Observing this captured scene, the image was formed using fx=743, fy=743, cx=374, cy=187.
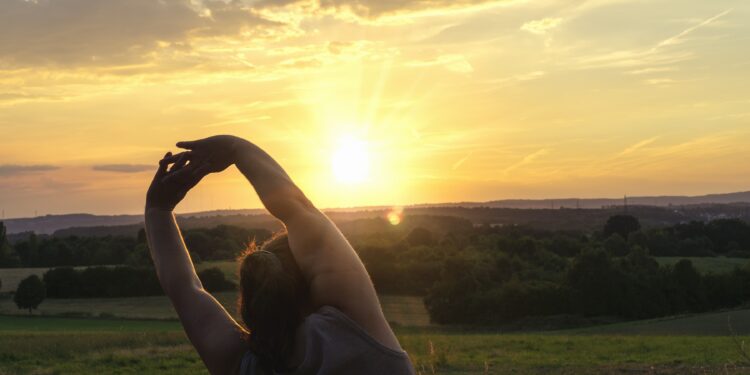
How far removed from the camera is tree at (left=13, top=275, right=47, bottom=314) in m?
62.9

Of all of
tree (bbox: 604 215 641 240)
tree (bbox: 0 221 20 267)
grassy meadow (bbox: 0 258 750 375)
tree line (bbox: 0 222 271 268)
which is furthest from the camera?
tree (bbox: 604 215 641 240)

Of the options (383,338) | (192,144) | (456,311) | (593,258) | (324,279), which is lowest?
(456,311)

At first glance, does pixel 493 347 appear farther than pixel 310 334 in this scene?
Yes

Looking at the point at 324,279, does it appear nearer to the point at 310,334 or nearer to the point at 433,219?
the point at 310,334

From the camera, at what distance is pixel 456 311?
210ft

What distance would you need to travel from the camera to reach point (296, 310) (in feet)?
5.78

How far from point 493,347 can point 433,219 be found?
11134cm

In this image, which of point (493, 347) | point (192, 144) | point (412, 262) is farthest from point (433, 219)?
point (192, 144)

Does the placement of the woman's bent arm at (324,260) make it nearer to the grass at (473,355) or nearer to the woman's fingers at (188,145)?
the woman's fingers at (188,145)

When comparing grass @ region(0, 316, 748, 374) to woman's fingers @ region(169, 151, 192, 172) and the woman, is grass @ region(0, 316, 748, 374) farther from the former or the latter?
the woman

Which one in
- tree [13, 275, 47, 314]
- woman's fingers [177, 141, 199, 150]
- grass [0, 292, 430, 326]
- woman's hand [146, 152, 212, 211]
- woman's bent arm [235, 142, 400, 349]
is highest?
woman's fingers [177, 141, 199, 150]

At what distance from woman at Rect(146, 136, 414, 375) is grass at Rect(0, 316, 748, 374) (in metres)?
16.5

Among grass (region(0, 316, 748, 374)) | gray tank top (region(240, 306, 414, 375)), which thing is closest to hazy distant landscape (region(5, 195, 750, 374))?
grass (region(0, 316, 748, 374))

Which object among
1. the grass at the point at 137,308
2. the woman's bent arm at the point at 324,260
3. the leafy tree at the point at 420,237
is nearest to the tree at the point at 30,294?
the grass at the point at 137,308
